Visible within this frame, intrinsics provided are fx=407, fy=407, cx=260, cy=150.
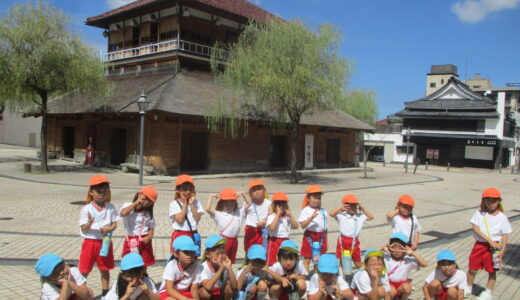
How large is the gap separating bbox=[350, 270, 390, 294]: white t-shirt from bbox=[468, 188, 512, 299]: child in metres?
1.77

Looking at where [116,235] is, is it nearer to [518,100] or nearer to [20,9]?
[20,9]

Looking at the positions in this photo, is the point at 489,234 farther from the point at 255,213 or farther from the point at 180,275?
the point at 180,275

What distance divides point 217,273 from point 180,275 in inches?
15.8

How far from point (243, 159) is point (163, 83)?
595 cm

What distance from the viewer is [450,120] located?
42.5 meters

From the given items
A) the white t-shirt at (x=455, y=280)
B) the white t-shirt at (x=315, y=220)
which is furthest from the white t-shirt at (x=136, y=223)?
the white t-shirt at (x=455, y=280)

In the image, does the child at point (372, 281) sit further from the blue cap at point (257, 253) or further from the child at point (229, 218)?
the child at point (229, 218)

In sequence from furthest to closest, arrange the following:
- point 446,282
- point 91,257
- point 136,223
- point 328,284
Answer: point 136,223, point 91,257, point 446,282, point 328,284

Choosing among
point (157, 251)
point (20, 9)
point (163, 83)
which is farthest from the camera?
point (163, 83)

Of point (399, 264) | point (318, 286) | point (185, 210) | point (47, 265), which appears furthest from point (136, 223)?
point (399, 264)

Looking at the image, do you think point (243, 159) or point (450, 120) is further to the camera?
point (450, 120)

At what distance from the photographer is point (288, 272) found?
479 centimetres

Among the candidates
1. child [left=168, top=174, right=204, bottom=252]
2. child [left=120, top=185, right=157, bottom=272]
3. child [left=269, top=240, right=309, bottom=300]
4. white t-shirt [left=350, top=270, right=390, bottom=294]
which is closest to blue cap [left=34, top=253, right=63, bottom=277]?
child [left=120, top=185, right=157, bottom=272]

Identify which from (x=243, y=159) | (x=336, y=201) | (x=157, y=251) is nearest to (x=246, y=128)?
(x=243, y=159)
